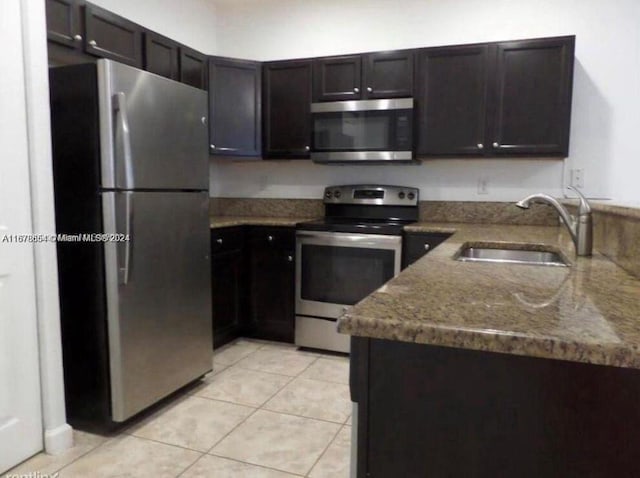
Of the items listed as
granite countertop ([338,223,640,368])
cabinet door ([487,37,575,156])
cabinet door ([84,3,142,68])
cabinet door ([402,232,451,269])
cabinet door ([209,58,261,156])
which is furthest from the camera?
cabinet door ([209,58,261,156])

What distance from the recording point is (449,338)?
701 mm

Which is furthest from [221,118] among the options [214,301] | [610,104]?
[610,104]

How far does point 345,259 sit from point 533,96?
1.53 metres

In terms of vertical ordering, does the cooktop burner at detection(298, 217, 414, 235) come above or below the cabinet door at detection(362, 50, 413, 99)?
below

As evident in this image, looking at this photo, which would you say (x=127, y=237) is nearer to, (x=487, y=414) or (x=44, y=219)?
(x=44, y=219)

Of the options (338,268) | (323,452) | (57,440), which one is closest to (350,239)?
(338,268)

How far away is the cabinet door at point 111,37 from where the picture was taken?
235 cm

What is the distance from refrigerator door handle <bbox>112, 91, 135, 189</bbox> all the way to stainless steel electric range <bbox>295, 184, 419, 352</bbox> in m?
1.35

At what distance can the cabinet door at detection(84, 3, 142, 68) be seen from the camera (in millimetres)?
2352

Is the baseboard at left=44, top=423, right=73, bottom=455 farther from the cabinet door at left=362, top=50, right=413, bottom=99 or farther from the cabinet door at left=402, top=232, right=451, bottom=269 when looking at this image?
the cabinet door at left=362, top=50, right=413, bottom=99

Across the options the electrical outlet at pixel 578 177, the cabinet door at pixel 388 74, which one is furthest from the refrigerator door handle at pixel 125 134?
the electrical outlet at pixel 578 177

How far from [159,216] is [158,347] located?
64 cm

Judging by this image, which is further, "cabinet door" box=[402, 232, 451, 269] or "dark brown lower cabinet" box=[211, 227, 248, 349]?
"dark brown lower cabinet" box=[211, 227, 248, 349]

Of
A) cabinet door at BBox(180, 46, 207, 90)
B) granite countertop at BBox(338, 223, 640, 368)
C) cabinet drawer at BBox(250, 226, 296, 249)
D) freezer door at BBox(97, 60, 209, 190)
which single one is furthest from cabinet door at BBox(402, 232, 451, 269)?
cabinet door at BBox(180, 46, 207, 90)
